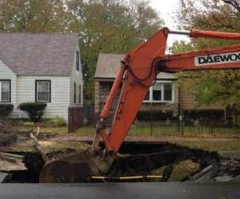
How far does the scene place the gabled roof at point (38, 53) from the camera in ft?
110

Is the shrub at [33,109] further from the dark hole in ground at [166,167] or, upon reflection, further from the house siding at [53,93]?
the dark hole in ground at [166,167]

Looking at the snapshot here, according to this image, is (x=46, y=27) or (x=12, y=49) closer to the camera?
(x=12, y=49)

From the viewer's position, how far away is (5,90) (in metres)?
33.3

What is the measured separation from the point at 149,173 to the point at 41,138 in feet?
25.3

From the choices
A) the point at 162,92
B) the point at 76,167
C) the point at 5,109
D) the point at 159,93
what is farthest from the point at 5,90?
the point at 76,167

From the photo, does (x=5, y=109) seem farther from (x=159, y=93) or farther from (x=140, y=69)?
(x=140, y=69)

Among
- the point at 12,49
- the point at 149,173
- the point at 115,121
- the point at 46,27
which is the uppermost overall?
the point at 46,27

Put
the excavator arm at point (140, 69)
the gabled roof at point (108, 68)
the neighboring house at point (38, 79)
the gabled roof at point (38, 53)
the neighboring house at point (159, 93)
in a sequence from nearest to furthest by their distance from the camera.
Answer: the excavator arm at point (140, 69)
the neighboring house at point (38, 79)
the gabled roof at point (38, 53)
the gabled roof at point (108, 68)
the neighboring house at point (159, 93)

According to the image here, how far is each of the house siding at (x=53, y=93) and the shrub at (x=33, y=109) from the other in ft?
2.28

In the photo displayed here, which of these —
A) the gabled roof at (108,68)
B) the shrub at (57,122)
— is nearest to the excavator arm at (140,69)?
the shrub at (57,122)

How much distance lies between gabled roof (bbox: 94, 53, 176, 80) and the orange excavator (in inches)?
855

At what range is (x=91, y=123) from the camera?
3306 centimetres

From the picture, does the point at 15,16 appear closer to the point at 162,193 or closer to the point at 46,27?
the point at 46,27

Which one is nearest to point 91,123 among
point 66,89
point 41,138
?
point 66,89
